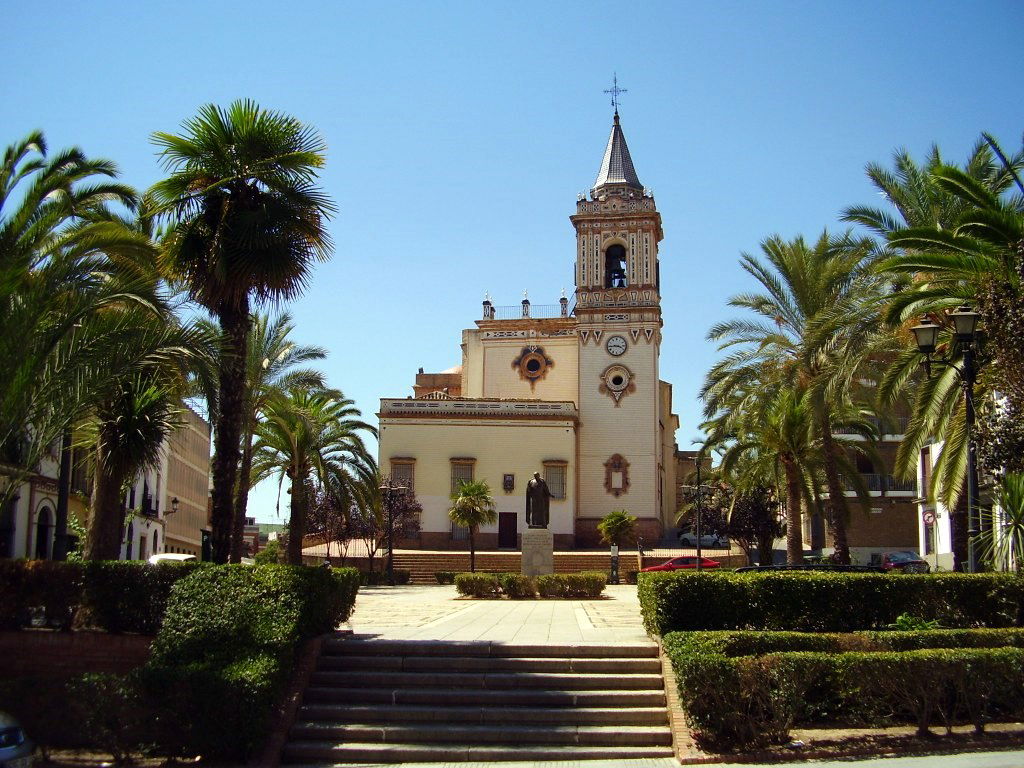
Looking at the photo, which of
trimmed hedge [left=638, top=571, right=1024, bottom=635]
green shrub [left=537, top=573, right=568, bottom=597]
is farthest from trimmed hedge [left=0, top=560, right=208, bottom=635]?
green shrub [left=537, top=573, right=568, bottom=597]

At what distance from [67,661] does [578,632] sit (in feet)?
22.0

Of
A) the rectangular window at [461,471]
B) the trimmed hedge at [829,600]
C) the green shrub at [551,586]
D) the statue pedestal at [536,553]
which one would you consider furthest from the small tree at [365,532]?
the trimmed hedge at [829,600]

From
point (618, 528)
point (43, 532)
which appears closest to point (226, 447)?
point (43, 532)

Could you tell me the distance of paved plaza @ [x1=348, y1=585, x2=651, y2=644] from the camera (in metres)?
14.2

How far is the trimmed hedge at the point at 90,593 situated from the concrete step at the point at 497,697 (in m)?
2.39

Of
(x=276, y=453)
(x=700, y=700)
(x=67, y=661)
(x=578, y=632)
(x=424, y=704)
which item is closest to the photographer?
(x=700, y=700)

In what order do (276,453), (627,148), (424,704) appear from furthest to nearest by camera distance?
(627,148) < (276,453) < (424,704)

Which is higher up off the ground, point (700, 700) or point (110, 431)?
point (110, 431)

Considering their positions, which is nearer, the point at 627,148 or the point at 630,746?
the point at 630,746

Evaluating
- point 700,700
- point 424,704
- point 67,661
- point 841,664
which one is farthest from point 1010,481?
point 67,661

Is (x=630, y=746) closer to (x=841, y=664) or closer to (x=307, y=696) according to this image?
(x=841, y=664)

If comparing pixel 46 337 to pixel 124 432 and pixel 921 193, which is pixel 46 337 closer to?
pixel 124 432

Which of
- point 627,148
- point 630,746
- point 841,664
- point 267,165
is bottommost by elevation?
point 630,746

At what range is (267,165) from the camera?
619 inches
